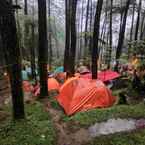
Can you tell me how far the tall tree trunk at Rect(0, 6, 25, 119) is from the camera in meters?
5.04

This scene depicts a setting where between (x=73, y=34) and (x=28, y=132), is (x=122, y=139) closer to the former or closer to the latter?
(x=28, y=132)

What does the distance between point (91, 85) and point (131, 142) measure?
312cm

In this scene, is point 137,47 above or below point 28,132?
above

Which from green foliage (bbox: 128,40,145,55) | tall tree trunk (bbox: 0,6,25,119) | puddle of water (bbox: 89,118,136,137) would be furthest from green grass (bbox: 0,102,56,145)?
green foliage (bbox: 128,40,145,55)

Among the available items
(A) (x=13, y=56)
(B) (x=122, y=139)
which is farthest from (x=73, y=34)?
(B) (x=122, y=139)

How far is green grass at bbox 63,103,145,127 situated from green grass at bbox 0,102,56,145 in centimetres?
89

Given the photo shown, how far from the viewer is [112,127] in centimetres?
601

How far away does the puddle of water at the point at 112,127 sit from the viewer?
582 centimetres

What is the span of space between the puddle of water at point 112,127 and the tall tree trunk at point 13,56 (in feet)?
6.95

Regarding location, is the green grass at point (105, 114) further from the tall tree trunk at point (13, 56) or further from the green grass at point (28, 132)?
the tall tree trunk at point (13, 56)

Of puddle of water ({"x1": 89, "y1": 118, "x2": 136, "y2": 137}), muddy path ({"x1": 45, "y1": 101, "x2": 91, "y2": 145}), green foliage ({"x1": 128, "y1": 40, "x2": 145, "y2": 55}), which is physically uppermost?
green foliage ({"x1": 128, "y1": 40, "x2": 145, "y2": 55})

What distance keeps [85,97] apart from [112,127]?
1.93 m

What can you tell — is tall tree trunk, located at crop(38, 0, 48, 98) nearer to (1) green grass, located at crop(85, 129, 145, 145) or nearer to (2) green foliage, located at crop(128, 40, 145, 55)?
(2) green foliage, located at crop(128, 40, 145, 55)

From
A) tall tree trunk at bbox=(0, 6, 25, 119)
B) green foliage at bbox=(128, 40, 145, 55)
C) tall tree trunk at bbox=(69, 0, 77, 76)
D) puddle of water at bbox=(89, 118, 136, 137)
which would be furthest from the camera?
tall tree trunk at bbox=(69, 0, 77, 76)
